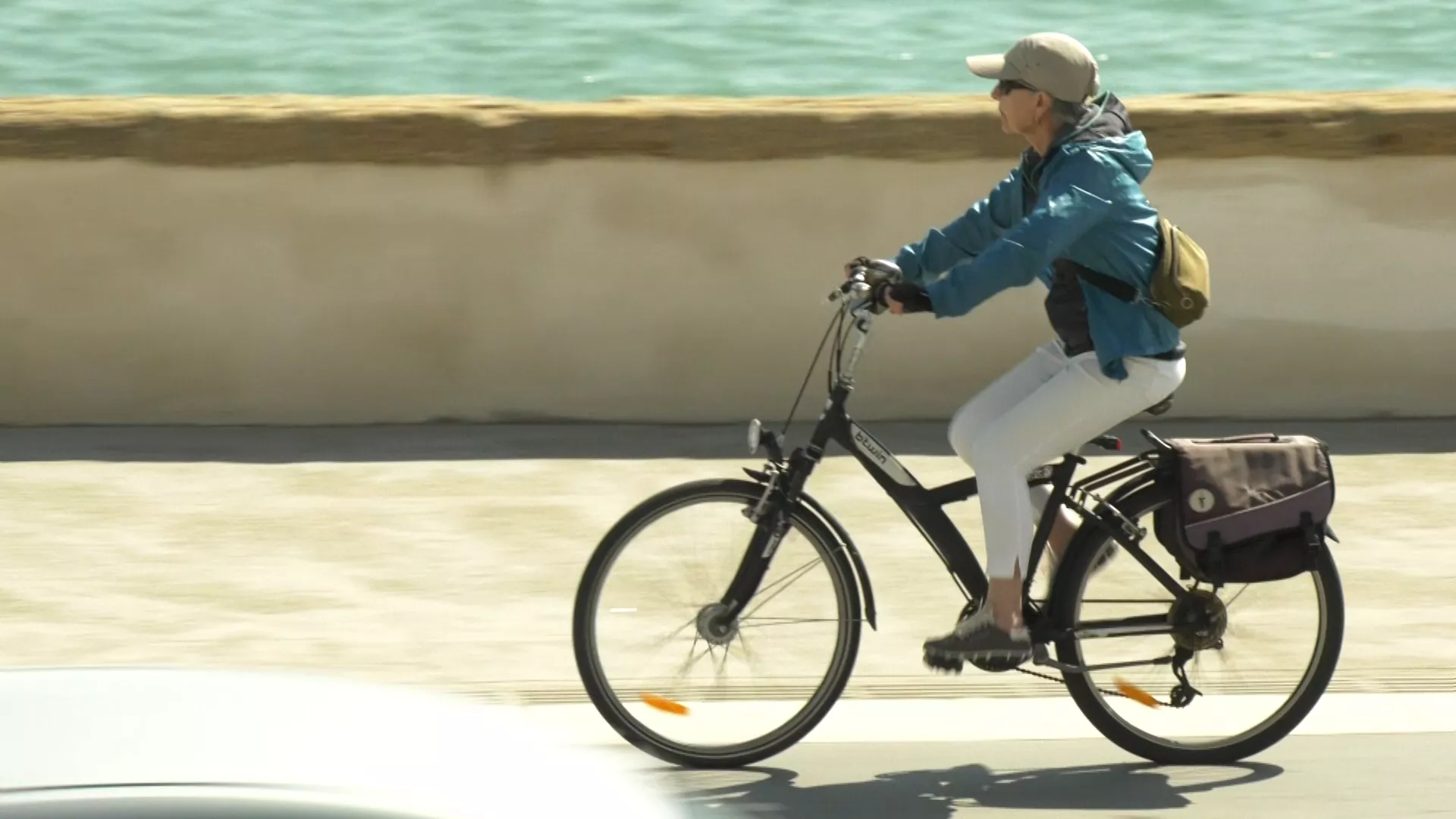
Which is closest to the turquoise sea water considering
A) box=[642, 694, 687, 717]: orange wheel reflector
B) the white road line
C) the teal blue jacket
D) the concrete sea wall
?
the concrete sea wall

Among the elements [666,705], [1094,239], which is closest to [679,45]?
[666,705]

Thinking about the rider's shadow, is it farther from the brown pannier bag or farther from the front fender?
the brown pannier bag

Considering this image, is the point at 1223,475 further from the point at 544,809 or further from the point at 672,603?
the point at 544,809

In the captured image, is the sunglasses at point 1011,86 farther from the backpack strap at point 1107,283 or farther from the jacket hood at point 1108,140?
the backpack strap at point 1107,283

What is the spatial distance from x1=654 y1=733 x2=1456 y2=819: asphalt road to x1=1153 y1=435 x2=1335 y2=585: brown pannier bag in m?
0.53

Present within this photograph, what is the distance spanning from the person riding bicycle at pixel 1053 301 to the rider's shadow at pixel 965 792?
0.33 metres

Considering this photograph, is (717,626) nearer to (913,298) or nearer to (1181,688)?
(913,298)

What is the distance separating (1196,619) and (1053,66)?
1.45m

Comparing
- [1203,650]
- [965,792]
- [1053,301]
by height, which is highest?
[1053,301]

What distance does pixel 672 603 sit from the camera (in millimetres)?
5734

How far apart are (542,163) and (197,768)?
20.5 ft

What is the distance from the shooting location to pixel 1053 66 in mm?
5418

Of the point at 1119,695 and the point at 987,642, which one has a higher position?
the point at 987,642

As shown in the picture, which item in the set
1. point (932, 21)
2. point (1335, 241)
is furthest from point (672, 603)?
point (932, 21)
